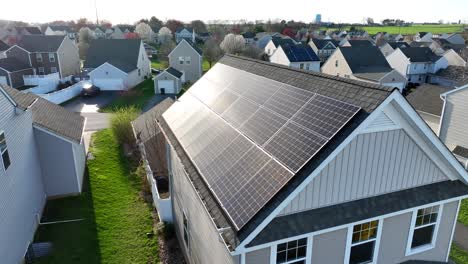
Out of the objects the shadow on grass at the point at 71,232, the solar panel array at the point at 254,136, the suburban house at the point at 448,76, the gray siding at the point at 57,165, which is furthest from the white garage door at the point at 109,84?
the suburban house at the point at 448,76

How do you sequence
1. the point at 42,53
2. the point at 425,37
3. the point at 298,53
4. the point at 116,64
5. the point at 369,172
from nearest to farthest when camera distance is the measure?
the point at 369,172, the point at 116,64, the point at 42,53, the point at 298,53, the point at 425,37

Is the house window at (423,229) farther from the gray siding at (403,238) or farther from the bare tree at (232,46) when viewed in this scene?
the bare tree at (232,46)

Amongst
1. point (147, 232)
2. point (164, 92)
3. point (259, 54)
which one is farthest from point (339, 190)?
point (259, 54)

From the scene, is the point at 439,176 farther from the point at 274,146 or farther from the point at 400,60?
the point at 400,60

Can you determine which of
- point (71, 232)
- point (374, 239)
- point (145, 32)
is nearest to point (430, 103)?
point (374, 239)

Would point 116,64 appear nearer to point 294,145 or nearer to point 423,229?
point 294,145

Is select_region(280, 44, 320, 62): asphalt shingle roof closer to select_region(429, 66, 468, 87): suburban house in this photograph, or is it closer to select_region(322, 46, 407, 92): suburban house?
select_region(322, 46, 407, 92): suburban house
